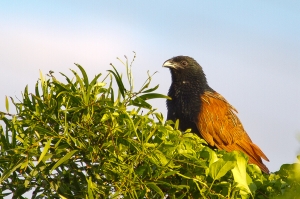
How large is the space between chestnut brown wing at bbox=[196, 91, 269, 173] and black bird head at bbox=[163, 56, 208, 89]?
0.30m

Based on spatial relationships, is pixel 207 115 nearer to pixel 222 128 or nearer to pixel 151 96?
pixel 222 128

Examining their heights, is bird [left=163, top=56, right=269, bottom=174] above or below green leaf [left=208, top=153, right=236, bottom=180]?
below

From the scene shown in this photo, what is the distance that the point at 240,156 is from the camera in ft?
4.86

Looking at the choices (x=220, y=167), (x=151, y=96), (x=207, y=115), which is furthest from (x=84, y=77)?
(x=207, y=115)

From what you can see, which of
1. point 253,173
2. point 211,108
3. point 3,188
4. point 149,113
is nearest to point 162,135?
point 149,113

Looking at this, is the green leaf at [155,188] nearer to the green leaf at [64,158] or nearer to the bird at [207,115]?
the green leaf at [64,158]

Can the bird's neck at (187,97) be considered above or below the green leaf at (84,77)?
below

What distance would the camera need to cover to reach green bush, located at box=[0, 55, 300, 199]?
4.62 feet

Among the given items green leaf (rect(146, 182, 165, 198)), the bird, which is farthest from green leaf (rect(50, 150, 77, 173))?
the bird

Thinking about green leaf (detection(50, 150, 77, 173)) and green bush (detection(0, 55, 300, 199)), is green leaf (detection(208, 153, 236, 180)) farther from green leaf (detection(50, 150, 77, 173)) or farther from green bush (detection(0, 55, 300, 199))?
green leaf (detection(50, 150, 77, 173))

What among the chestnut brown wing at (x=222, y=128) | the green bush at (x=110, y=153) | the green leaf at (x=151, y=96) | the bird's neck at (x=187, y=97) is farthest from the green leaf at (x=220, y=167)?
the bird's neck at (x=187, y=97)

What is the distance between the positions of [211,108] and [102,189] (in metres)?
3.48

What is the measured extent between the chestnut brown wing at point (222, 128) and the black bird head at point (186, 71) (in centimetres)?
30

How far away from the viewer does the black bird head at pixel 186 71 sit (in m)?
5.25
